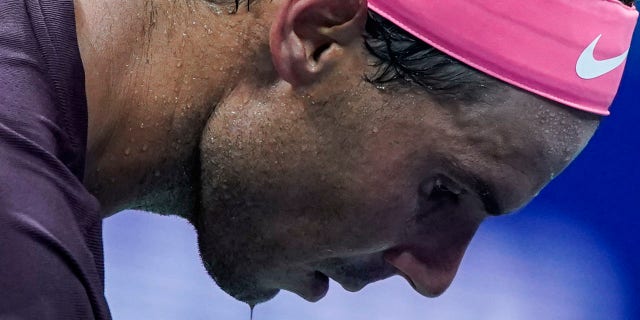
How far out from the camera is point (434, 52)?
0.75 m

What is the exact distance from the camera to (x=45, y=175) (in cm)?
59

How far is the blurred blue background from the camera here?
4.66 ft

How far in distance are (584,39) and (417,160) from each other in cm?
17

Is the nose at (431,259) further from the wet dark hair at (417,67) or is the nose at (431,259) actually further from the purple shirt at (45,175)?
the purple shirt at (45,175)

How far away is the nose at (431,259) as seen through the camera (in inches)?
33.2

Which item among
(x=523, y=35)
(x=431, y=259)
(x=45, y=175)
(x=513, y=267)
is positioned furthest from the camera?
(x=513, y=267)

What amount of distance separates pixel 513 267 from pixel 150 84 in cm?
85

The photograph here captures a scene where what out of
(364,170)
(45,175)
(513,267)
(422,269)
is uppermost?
(45,175)

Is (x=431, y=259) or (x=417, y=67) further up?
(x=417, y=67)

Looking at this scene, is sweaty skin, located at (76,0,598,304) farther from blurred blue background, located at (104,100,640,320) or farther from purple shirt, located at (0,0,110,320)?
blurred blue background, located at (104,100,640,320)

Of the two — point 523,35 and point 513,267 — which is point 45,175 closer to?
point 523,35

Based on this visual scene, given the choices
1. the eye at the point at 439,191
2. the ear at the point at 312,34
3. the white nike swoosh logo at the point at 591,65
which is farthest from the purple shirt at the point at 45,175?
the white nike swoosh logo at the point at 591,65

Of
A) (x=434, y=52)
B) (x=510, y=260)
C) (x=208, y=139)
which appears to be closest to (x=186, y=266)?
(x=510, y=260)

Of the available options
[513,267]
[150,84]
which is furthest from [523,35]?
[513,267]
